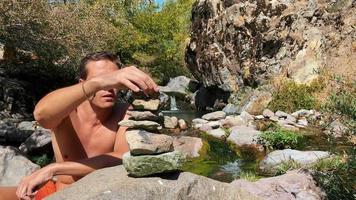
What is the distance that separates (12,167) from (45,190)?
7003 millimetres

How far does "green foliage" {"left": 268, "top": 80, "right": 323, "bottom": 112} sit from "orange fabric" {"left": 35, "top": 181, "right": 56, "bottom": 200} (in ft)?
60.0

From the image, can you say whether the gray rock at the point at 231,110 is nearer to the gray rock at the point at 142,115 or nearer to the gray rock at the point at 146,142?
the gray rock at the point at 146,142

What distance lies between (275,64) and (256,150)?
11676 millimetres

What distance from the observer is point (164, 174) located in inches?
154

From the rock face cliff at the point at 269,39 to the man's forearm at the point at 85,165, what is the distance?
1684 cm

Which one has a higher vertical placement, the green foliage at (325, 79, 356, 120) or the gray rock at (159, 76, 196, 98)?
the green foliage at (325, 79, 356, 120)

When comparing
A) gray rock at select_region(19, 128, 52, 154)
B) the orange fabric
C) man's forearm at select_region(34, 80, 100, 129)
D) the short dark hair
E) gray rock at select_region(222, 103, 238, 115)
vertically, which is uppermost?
the short dark hair

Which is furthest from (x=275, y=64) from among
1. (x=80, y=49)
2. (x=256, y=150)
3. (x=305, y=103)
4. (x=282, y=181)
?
(x=282, y=181)

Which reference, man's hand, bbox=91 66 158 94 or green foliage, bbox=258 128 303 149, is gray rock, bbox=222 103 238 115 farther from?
man's hand, bbox=91 66 158 94

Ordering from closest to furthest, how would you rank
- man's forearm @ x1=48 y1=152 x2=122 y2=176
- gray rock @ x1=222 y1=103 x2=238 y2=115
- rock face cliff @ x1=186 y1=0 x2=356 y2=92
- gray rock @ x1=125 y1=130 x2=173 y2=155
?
gray rock @ x1=125 y1=130 x2=173 y2=155, man's forearm @ x1=48 y1=152 x2=122 y2=176, rock face cliff @ x1=186 y1=0 x2=356 y2=92, gray rock @ x1=222 y1=103 x2=238 y2=115

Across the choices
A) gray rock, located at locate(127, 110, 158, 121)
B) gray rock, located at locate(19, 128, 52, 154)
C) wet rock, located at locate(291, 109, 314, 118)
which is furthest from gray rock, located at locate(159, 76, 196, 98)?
gray rock, located at locate(127, 110, 158, 121)

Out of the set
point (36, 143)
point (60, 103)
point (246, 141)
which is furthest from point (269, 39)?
point (60, 103)

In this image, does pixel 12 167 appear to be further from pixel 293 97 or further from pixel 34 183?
pixel 293 97

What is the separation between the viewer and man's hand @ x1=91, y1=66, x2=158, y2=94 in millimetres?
3096
